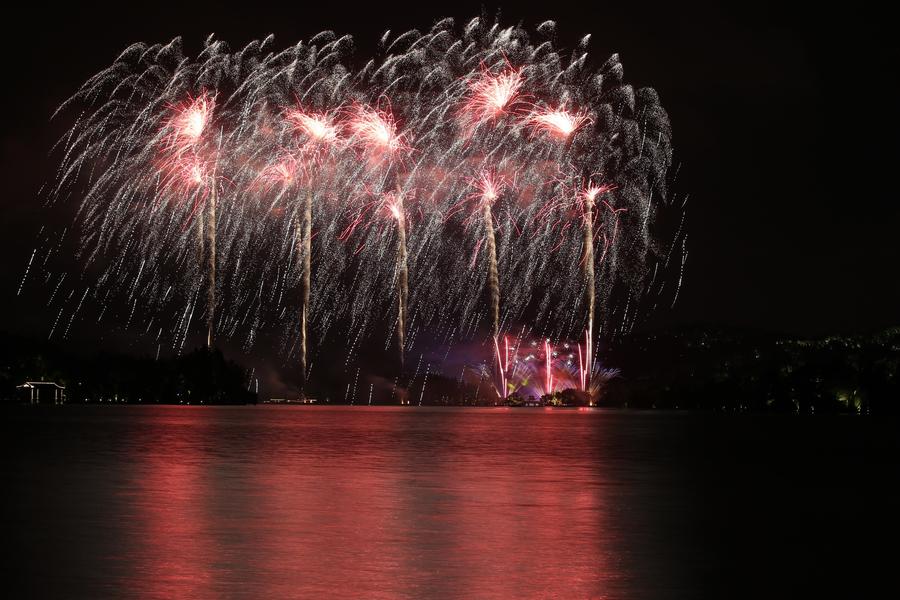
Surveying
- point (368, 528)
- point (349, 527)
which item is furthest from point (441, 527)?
point (349, 527)

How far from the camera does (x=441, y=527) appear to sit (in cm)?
1992

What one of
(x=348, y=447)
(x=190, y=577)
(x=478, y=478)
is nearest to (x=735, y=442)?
(x=348, y=447)

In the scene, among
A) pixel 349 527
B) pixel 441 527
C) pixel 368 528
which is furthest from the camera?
pixel 441 527

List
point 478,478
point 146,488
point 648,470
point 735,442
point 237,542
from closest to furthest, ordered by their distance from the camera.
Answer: point 237,542 → point 146,488 → point 478,478 → point 648,470 → point 735,442

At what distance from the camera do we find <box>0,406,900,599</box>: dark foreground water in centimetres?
1434

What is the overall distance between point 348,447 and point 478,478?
18.7 metres

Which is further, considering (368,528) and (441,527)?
(441,527)

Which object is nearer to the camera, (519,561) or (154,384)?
(519,561)

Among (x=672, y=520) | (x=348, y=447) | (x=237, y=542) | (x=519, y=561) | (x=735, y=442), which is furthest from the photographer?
(x=735, y=442)

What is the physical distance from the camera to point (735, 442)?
60.0m

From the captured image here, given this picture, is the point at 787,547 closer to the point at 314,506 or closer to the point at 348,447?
the point at 314,506

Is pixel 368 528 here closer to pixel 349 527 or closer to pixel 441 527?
pixel 349 527

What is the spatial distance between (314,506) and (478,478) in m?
8.79

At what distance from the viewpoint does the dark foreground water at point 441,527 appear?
47.0 feet
